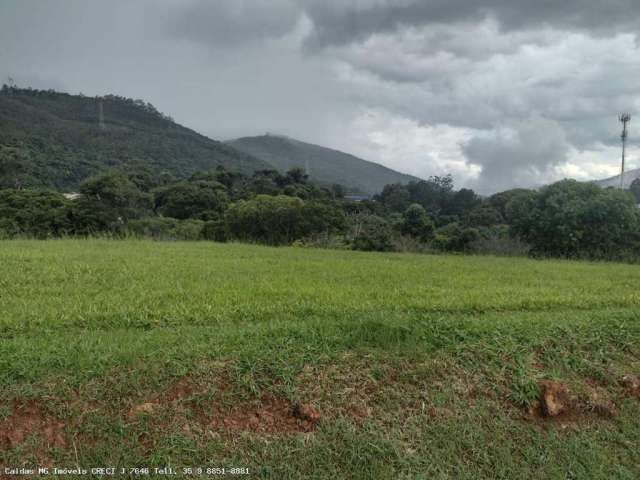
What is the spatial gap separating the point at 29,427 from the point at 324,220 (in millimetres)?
18542

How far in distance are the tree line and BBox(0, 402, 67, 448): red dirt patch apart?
10.7m

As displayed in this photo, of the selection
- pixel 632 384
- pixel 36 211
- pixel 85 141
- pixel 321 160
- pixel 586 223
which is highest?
pixel 321 160

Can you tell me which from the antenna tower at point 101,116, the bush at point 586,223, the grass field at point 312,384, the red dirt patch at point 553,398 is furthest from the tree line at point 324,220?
the antenna tower at point 101,116

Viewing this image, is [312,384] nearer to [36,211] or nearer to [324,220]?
[324,220]

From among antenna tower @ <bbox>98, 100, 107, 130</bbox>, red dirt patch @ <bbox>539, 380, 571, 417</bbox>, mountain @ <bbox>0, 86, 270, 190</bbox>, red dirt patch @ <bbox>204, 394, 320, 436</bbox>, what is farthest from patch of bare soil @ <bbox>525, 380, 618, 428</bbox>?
antenna tower @ <bbox>98, 100, 107, 130</bbox>

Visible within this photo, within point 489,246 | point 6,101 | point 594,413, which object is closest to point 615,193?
point 489,246

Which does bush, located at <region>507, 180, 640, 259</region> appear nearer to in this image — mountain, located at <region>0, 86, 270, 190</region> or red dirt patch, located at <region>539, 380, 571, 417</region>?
red dirt patch, located at <region>539, 380, 571, 417</region>

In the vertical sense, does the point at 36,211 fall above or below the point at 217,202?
below

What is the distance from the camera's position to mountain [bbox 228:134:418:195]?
9738 cm

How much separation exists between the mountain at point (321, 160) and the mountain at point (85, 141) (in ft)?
66.2

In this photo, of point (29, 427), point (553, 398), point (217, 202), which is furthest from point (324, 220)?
point (29, 427)

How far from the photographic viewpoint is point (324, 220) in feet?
68.3

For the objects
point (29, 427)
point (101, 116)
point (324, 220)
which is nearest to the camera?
point (29, 427)

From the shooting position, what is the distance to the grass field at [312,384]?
8.25 ft
